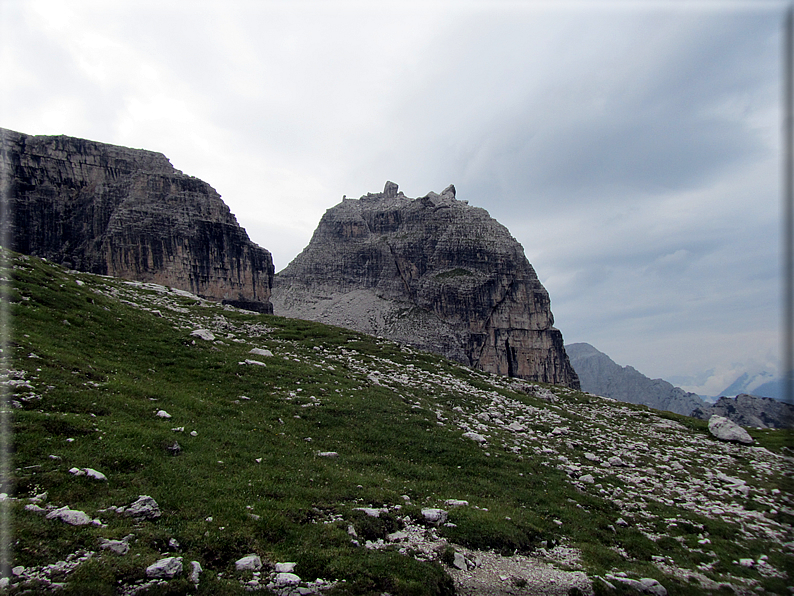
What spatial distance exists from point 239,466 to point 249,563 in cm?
515

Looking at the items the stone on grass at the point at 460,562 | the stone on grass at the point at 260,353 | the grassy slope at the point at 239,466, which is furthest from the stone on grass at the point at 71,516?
the stone on grass at the point at 260,353

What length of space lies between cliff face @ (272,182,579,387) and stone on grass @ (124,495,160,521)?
147 m

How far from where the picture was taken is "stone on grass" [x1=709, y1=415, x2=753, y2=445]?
30469 millimetres

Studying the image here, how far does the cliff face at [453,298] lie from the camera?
16638 centimetres

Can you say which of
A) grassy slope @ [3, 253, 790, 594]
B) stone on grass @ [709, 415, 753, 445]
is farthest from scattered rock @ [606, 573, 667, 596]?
stone on grass @ [709, 415, 753, 445]

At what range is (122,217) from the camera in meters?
89.8

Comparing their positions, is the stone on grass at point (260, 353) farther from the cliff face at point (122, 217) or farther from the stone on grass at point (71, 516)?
the cliff face at point (122, 217)

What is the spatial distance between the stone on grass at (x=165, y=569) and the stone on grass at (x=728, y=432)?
127 ft

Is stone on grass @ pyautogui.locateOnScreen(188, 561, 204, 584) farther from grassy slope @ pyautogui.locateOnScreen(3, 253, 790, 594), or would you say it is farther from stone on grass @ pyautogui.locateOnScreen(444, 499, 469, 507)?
stone on grass @ pyautogui.locateOnScreen(444, 499, 469, 507)

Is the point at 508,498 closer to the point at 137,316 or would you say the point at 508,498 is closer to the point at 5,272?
the point at 137,316

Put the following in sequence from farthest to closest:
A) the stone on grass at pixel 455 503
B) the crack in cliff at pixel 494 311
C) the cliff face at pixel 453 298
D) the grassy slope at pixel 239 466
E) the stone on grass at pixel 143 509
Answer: the crack in cliff at pixel 494 311
the cliff face at pixel 453 298
the stone on grass at pixel 455 503
the stone on grass at pixel 143 509
the grassy slope at pixel 239 466

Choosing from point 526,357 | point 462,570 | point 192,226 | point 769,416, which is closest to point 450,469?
point 462,570

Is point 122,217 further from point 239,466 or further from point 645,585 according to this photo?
point 645,585

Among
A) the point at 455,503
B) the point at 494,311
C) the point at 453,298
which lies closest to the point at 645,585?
the point at 455,503
